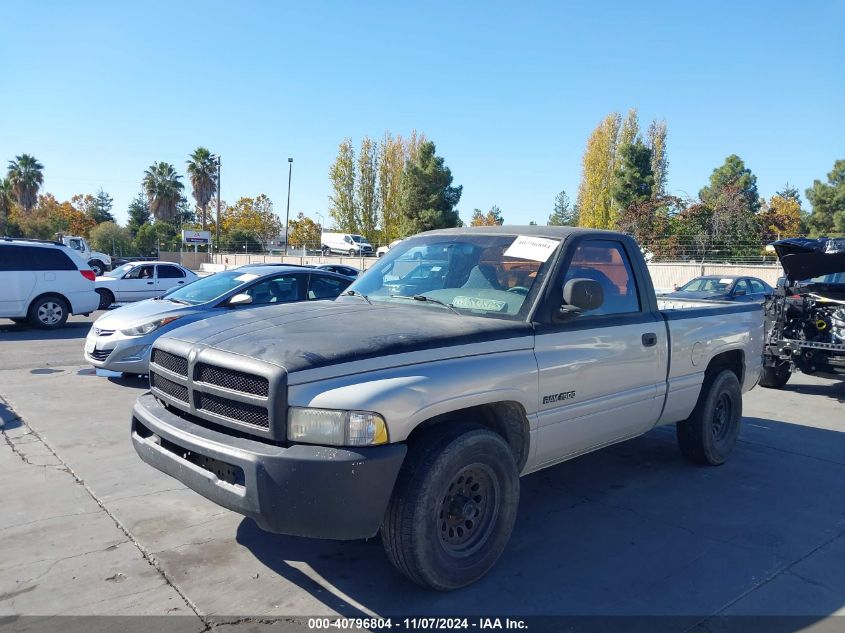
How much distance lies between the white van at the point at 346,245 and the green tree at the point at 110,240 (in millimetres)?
22017

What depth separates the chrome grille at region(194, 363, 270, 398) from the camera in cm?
320

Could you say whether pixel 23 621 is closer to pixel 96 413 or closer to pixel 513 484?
pixel 513 484

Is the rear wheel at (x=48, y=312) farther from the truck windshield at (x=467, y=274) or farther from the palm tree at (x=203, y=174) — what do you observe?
the palm tree at (x=203, y=174)

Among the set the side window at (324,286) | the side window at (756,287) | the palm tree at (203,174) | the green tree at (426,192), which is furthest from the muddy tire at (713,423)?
the palm tree at (203,174)

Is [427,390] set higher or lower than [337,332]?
lower

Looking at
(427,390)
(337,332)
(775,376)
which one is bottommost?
(775,376)

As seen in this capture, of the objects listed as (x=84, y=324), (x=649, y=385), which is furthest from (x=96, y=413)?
(x=84, y=324)

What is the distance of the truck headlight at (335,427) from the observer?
10.1 feet

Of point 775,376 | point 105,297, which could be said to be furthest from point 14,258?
point 775,376

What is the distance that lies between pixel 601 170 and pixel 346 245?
21782 millimetres

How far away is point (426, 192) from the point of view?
48531 mm

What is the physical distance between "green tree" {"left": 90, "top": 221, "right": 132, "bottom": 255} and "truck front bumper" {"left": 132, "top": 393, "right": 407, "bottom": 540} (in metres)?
66.5

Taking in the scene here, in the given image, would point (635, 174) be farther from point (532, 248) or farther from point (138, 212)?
point (138, 212)

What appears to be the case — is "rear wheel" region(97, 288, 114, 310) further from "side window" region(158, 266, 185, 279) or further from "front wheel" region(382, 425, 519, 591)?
"front wheel" region(382, 425, 519, 591)
